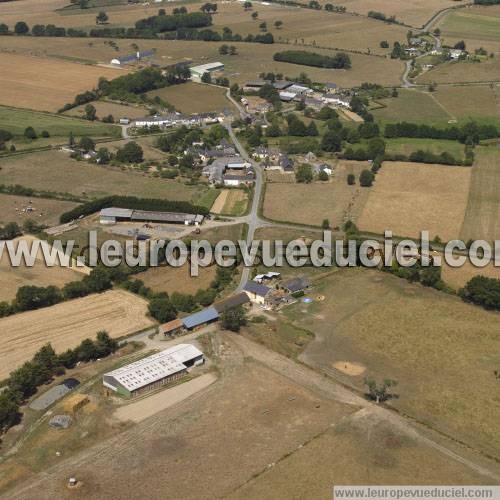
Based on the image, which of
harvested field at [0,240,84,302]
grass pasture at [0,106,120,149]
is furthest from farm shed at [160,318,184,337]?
grass pasture at [0,106,120,149]

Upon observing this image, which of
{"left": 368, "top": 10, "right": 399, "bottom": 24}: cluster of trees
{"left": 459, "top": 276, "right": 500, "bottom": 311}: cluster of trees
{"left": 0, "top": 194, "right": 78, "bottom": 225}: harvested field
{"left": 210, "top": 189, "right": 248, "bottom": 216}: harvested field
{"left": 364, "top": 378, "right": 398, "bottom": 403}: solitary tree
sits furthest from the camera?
{"left": 368, "top": 10, "right": 399, "bottom": 24}: cluster of trees

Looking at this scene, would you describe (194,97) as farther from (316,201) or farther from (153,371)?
(153,371)

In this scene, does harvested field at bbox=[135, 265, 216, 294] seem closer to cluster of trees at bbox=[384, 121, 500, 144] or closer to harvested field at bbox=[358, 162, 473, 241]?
harvested field at bbox=[358, 162, 473, 241]

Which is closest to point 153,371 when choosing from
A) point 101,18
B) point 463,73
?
point 463,73

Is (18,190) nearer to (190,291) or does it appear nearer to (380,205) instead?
(190,291)

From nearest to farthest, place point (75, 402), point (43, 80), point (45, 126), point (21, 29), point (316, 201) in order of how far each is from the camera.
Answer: point (75, 402), point (316, 201), point (45, 126), point (43, 80), point (21, 29)
